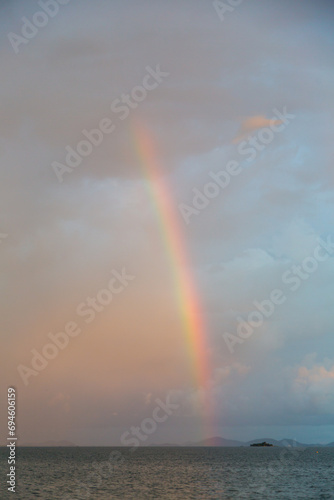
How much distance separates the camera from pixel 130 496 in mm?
71625

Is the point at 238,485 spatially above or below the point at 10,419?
below

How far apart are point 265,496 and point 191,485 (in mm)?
20297

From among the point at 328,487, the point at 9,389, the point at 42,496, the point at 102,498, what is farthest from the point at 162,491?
the point at 9,389

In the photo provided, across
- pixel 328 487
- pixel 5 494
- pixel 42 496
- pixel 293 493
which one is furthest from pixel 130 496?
pixel 328 487

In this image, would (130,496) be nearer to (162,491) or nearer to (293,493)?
(162,491)

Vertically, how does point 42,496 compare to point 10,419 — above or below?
below

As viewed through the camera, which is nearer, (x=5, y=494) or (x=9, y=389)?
(x=9, y=389)

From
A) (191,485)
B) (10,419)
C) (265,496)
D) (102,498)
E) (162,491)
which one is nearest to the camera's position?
(10,419)

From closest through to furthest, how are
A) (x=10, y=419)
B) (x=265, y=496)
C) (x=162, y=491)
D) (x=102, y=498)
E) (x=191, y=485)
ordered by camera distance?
1. (x=10, y=419)
2. (x=102, y=498)
3. (x=265, y=496)
4. (x=162, y=491)
5. (x=191, y=485)

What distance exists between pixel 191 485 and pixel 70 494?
89.7ft

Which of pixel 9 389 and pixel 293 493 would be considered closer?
pixel 9 389

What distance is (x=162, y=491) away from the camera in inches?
3125

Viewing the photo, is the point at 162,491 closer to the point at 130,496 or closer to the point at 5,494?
the point at 130,496

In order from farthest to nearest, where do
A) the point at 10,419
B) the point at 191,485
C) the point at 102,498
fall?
the point at 191,485
the point at 102,498
the point at 10,419
